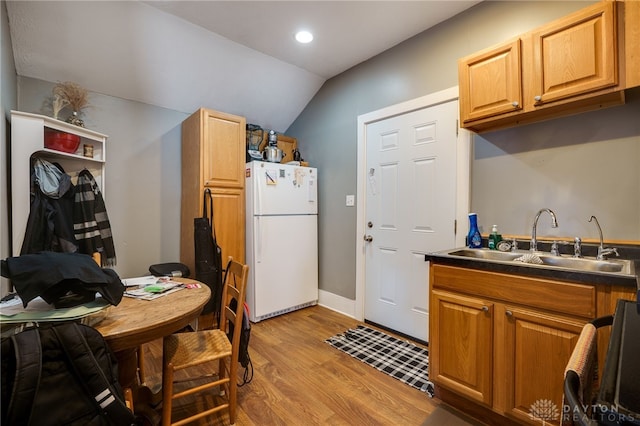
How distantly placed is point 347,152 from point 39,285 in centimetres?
263

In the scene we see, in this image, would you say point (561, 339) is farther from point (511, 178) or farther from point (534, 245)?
point (511, 178)

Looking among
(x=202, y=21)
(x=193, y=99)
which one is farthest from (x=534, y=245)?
(x=193, y=99)

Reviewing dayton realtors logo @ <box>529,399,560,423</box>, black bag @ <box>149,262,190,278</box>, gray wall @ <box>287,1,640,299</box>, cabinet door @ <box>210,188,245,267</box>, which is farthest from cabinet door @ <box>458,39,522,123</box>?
black bag @ <box>149,262,190,278</box>

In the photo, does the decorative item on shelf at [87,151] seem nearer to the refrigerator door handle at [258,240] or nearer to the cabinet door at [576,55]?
the refrigerator door handle at [258,240]

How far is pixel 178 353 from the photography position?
1461 mm

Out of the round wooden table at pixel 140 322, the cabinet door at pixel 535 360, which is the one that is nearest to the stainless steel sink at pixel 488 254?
the cabinet door at pixel 535 360

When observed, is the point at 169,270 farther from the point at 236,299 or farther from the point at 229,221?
the point at 236,299

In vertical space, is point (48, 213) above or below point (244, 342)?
above

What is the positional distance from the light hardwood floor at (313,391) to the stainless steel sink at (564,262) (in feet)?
3.17

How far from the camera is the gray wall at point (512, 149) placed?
1588mm

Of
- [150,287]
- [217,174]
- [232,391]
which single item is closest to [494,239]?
[232,391]

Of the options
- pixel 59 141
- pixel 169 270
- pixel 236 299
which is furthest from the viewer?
pixel 169 270

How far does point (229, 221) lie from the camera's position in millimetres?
2867

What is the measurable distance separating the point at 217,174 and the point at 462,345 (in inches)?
96.3
